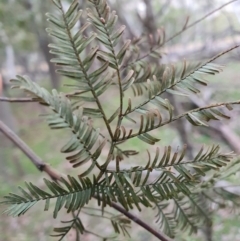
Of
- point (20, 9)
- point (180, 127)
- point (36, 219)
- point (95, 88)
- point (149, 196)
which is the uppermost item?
point (20, 9)

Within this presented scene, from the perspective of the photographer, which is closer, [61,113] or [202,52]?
[61,113]

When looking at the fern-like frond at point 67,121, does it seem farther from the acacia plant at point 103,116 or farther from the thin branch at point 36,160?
the thin branch at point 36,160

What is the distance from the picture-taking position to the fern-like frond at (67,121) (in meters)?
0.23

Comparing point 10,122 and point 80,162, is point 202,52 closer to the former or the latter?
point 80,162

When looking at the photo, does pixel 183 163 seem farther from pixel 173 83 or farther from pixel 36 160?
pixel 36 160

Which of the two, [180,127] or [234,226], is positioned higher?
[180,127]

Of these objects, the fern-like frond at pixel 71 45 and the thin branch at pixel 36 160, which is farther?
the thin branch at pixel 36 160

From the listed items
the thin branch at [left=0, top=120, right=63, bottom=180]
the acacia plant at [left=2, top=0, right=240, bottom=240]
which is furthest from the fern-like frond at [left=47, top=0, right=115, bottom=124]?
the thin branch at [left=0, top=120, right=63, bottom=180]

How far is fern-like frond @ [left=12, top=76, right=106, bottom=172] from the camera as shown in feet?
0.75

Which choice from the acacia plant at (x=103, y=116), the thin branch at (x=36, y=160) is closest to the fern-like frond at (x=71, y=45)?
the acacia plant at (x=103, y=116)

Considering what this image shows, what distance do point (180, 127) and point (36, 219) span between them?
806 millimetres

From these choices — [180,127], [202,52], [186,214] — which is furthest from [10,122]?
[186,214]

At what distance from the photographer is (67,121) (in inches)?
9.5

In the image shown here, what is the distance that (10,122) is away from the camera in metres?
2.86
